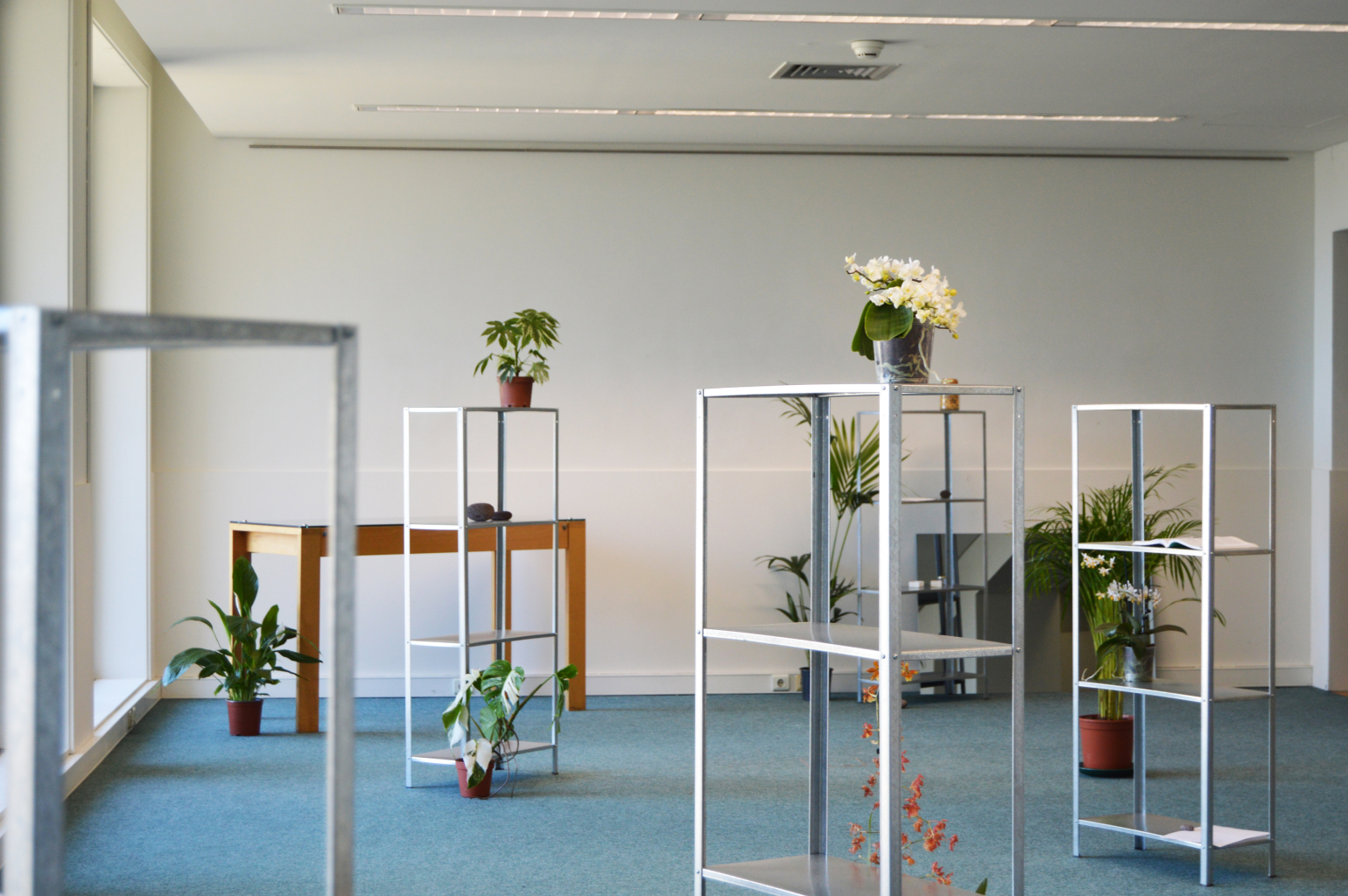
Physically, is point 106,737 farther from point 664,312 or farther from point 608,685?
point 664,312

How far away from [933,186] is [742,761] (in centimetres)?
355

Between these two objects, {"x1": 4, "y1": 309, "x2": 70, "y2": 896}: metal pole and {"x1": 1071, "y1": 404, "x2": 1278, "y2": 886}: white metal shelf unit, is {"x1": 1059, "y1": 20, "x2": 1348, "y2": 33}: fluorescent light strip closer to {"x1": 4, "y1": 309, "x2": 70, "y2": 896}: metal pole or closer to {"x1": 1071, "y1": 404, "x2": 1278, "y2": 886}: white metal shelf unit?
{"x1": 1071, "y1": 404, "x2": 1278, "y2": 886}: white metal shelf unit

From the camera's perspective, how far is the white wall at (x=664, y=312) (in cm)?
664

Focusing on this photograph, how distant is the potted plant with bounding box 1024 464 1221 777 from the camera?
4.28 m

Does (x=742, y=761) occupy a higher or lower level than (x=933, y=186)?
lower

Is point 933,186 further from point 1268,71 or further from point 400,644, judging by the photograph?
point 400,644

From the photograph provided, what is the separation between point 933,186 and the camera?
7062mm

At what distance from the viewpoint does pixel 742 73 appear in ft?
17.5

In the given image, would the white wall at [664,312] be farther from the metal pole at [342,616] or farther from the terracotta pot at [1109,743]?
the metal pole at [342,616]

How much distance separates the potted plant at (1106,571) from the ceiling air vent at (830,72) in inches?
80.5

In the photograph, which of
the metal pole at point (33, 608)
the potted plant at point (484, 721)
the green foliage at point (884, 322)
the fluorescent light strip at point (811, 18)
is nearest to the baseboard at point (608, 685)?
the potted plant at point (484, 721)

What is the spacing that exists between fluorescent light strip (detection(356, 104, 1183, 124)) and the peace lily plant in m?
3.55

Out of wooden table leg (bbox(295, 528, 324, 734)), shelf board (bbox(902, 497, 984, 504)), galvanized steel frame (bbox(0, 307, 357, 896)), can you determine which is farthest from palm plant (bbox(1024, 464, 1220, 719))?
galvanized steel frame (bbox(0, 307, 357, 896))

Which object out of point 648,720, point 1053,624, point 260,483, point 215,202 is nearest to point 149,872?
point 648,720
